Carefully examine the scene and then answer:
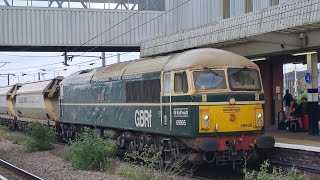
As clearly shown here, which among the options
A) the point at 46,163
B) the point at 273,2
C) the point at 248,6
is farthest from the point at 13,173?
the point at 248,6

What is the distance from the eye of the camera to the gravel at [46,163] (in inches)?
543

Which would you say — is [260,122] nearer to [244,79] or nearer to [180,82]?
[244,79]

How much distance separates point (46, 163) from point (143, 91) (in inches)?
209

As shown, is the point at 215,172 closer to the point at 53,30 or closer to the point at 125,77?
the point at 125,77

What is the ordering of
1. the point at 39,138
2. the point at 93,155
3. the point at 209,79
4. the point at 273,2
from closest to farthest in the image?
the point at 209,79, the point at 93,155, the point at 273,2, the point at 39,138

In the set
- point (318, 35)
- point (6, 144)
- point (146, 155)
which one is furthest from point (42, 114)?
point (318, 35)

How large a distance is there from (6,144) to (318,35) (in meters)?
17.6

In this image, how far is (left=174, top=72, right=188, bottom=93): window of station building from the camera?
1251 cm

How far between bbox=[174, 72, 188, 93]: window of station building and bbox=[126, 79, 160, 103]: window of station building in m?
0.91

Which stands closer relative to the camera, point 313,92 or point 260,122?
point 260,122

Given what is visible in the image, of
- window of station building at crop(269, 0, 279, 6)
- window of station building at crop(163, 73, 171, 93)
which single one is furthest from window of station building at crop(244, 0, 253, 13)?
window of station building at crop(163, 73, 171, 93)

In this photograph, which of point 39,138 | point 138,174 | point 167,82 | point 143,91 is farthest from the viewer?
point 39,138

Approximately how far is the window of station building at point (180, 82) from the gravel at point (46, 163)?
292 centimetres

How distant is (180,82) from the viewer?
12742 mm
